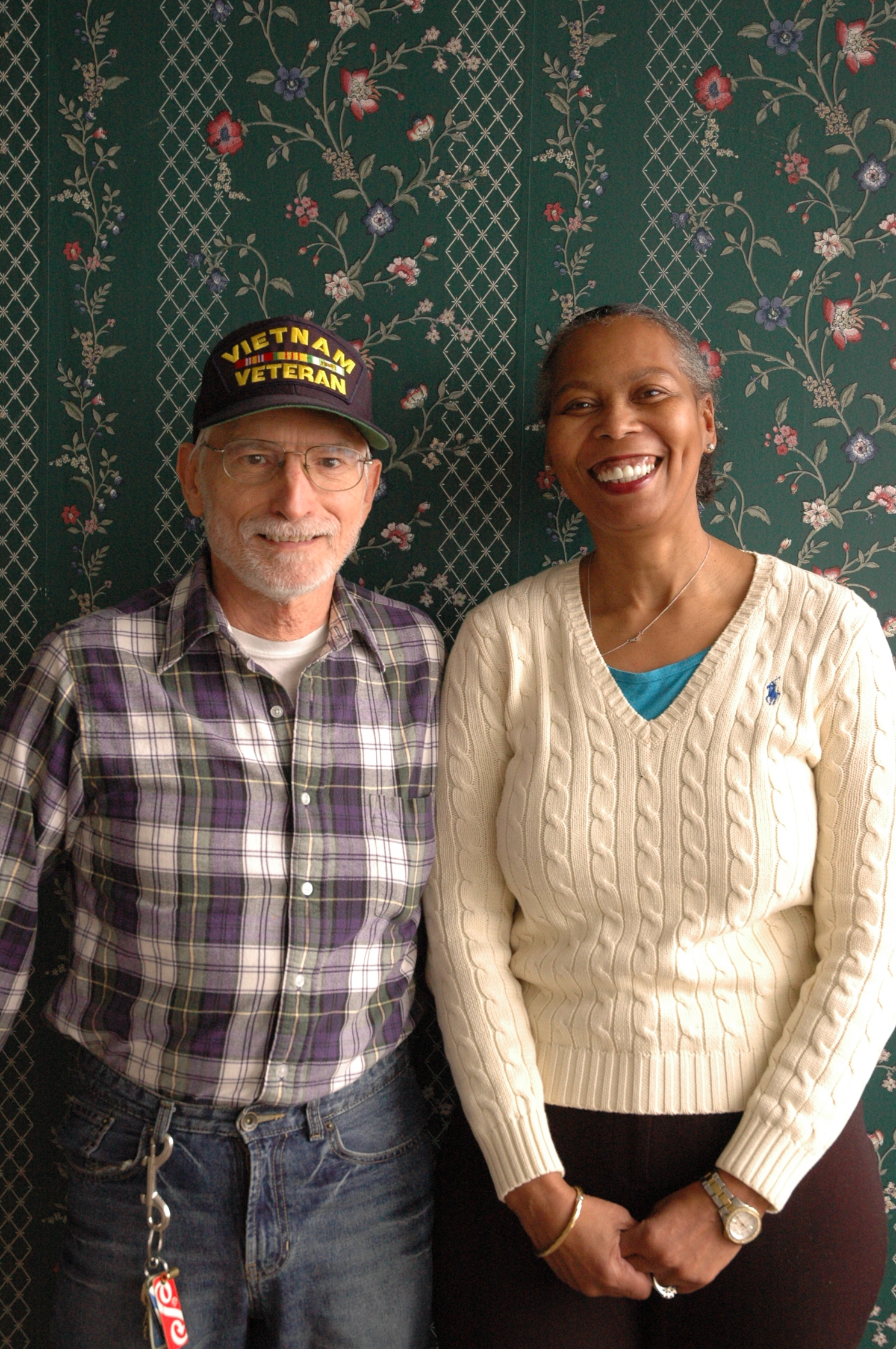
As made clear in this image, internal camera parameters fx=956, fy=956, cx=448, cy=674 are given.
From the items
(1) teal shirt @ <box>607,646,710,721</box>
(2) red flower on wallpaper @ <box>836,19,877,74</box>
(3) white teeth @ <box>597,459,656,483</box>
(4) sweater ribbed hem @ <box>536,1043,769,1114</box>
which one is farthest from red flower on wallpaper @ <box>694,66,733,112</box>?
(4) sweater ribbed hem @ <box>536,1043,769,1114</box>

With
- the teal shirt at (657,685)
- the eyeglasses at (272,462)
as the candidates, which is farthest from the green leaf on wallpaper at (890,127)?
the eyeglasses at (272,462)

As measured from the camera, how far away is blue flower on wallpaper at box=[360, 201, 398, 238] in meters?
1.78

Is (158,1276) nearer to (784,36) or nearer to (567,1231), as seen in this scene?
(567,1231)

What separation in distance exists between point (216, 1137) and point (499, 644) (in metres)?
0.86

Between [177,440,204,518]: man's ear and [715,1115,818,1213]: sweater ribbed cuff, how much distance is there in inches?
49.0

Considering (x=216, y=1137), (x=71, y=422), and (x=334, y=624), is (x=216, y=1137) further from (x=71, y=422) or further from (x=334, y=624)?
(x=71, y=422)

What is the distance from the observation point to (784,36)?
174 centimetres

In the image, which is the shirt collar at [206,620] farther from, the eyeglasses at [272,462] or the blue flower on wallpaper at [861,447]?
the blue flower on wallpaper at [861,447]

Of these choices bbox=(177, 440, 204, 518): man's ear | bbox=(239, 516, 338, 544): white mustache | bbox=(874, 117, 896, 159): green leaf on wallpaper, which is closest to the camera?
bbox=(239, 516, 338, 544): white mustache

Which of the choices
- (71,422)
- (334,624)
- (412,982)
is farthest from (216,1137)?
(71,422)

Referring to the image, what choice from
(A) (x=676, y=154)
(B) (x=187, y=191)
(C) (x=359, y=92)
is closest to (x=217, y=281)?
(B) (x=187, y=191)

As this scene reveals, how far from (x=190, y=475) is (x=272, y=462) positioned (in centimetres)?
17

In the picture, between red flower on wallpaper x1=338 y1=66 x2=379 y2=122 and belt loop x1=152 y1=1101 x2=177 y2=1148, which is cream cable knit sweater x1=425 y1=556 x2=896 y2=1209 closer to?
belt loop x1=152 y1=1101 x2=177 y2=1148

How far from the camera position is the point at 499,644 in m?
1.58
